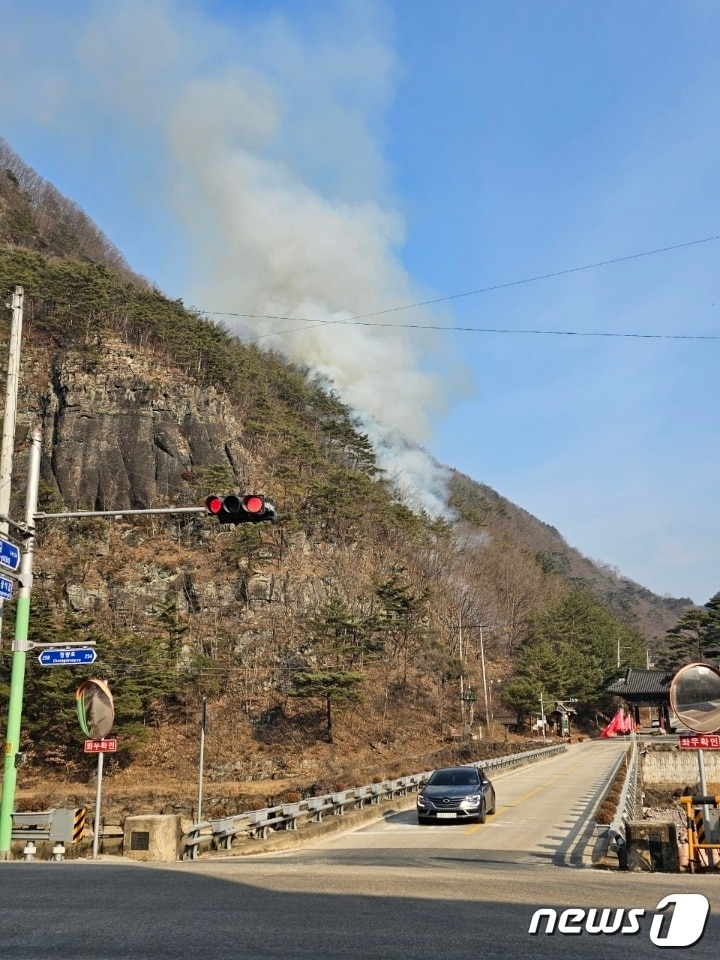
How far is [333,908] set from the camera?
7.98 metres

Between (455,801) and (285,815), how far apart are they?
5.05 meters

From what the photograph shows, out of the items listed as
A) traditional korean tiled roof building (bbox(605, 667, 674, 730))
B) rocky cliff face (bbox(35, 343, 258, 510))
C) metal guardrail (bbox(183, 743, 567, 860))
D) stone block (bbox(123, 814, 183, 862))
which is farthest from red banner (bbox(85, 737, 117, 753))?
traditional korean tiled roof building (bbox(605, 667, 674, 730))

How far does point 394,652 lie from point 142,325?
45.6 metres

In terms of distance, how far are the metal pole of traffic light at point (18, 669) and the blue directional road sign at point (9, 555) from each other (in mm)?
461

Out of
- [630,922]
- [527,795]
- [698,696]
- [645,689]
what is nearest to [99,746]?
[630,922]

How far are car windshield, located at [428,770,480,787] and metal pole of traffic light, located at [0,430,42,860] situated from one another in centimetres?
1221

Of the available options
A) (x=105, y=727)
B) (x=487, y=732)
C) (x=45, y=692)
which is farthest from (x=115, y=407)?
(x=105, y=727)

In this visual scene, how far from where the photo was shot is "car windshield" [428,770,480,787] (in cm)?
2239

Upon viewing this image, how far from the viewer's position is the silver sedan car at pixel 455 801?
21.1m

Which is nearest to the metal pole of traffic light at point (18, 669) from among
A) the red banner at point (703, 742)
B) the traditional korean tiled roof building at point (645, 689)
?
the red banner at point (703, 742)

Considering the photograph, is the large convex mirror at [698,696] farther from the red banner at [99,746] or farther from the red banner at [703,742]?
the red banner at [99,746]

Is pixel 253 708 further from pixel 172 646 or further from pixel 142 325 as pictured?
pixel 142 325

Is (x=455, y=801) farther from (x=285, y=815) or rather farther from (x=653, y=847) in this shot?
(x=653, y=847)

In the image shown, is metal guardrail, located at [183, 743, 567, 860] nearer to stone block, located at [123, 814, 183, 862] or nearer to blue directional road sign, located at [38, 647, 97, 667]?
stone block, located at [123, 814, 183, 862]
